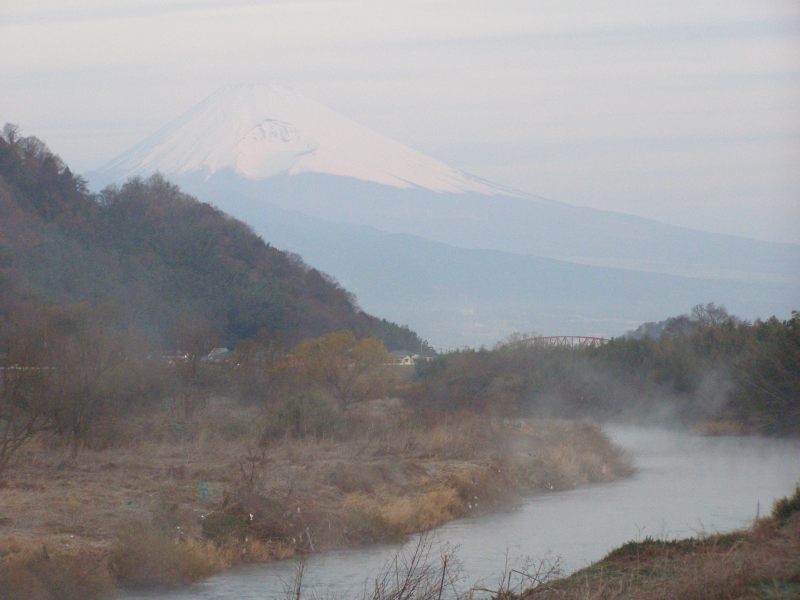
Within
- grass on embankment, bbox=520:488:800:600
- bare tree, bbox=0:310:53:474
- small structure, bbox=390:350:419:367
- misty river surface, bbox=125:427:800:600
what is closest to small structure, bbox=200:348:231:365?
small structure, bbox=390:350:419:367

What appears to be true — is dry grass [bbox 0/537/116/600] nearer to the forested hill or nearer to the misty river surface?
the misty river surface

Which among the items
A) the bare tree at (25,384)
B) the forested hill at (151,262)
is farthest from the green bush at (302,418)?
the forested hill at (151,262)

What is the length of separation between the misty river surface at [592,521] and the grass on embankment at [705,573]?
1.36m

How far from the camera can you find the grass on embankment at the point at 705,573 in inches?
341

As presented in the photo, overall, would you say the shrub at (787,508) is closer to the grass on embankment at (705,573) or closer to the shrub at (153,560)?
the grass on embankment at (705,573)

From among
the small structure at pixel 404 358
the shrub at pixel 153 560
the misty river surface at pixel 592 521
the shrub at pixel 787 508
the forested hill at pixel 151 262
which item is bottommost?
the misty river surface at pixel 592 521

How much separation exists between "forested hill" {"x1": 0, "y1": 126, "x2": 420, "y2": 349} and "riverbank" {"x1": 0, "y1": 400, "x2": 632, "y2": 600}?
48.1 ft

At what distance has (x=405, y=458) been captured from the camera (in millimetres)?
26844

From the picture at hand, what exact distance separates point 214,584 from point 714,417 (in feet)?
91.9

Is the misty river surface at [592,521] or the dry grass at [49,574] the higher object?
the dry grass at [49,574]

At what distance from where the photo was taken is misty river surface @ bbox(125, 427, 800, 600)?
15680 mm

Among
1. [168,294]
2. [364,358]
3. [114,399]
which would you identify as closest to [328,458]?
[114,399]

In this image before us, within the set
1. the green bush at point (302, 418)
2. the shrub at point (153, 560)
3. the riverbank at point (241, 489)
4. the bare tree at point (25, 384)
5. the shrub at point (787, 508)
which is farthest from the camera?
the green bush at point (302, 418)

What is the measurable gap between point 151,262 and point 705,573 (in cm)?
5283
